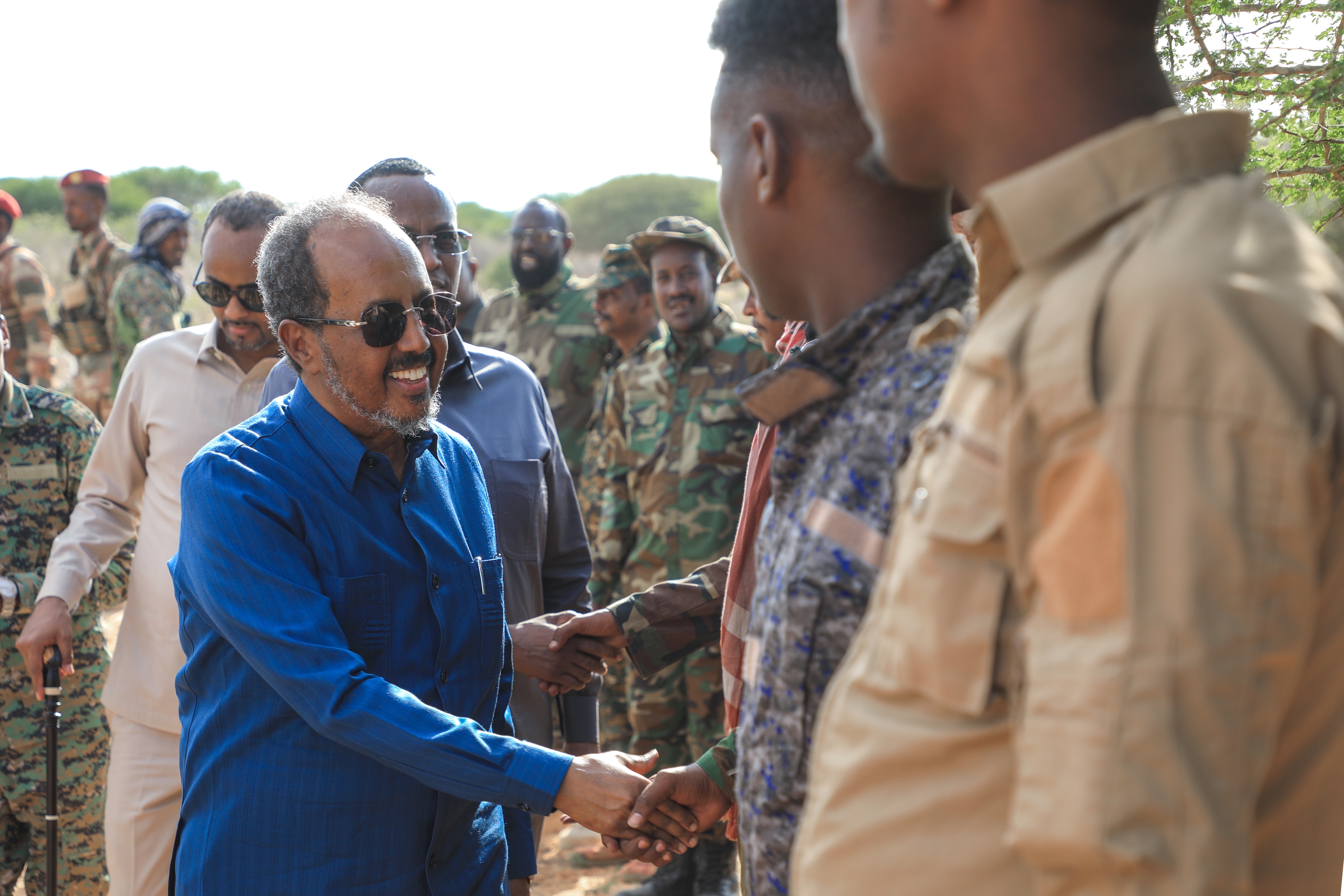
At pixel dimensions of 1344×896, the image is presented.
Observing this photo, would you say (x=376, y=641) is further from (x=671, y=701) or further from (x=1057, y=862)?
(x=671, y=701)

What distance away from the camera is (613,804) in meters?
2.12

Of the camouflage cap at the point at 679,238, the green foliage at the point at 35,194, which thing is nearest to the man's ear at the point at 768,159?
the camouflage cap at the point at 679,238

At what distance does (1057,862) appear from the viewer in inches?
36.0

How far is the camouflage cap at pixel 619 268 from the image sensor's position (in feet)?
23.4

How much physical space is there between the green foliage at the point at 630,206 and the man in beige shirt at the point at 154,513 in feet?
130

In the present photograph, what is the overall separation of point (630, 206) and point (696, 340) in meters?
40.1

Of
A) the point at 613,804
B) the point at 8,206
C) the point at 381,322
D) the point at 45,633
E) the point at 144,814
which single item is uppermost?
the point at 8,206

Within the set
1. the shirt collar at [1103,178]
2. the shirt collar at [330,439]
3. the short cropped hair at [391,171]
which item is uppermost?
the short cropped hair at [391,171]

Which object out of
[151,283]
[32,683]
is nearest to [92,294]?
[151,283]

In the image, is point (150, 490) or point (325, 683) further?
point (150, 490)

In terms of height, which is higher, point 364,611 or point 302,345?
point 302,345

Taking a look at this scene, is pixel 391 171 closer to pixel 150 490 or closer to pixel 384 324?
pixel 384 324

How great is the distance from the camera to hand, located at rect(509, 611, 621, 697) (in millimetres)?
2855

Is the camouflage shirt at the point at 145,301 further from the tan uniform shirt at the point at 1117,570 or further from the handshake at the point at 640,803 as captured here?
the tan uniform shirt at the point at 1117,570
